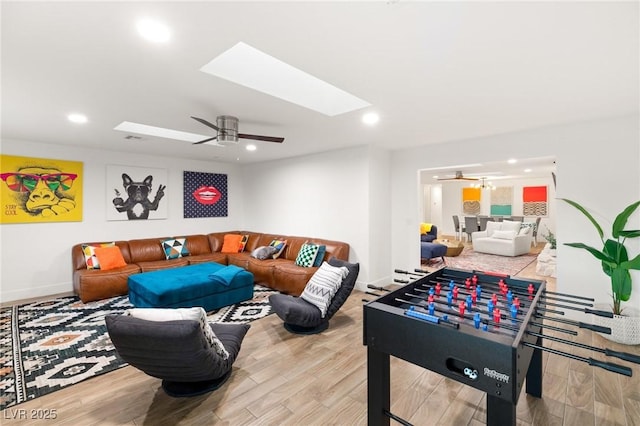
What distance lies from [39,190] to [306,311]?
465 cm

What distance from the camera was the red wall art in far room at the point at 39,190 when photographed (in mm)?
4375

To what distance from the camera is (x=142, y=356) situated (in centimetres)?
194

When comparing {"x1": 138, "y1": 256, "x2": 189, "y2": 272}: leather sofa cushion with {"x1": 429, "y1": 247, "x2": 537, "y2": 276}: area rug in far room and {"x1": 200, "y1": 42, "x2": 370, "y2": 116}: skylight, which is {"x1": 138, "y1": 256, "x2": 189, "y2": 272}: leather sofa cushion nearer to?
{"x1": 200, "y1": 42, "x2": 370, "y2": 116}: skylight

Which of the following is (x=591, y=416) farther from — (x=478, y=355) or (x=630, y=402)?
(x=478, y=355)

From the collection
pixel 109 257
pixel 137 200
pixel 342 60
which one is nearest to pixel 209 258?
pixel 109 257

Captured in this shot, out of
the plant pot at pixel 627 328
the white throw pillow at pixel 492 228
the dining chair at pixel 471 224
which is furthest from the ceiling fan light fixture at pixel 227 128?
the dining chair at pixel 471 224

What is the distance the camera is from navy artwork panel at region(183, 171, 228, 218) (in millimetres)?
6309

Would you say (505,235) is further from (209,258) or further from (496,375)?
(496,375)

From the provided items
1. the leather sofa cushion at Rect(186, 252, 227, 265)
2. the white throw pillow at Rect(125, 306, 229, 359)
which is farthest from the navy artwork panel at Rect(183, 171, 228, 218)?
the white throw pillow at Rect(125, 306, 229, 359)

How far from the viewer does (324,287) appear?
3.34 m

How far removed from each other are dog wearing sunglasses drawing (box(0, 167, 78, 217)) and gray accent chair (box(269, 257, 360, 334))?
405 centimetres

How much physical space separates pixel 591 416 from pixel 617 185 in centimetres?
255

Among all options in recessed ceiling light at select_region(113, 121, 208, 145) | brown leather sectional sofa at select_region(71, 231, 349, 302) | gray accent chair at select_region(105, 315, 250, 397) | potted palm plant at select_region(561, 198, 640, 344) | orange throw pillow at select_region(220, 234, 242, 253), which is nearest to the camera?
gray accent chair at select_region(105, 315, 250, 397)

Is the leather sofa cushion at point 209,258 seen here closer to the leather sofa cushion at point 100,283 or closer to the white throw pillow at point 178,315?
the leather sofa cushion at point 100,283
